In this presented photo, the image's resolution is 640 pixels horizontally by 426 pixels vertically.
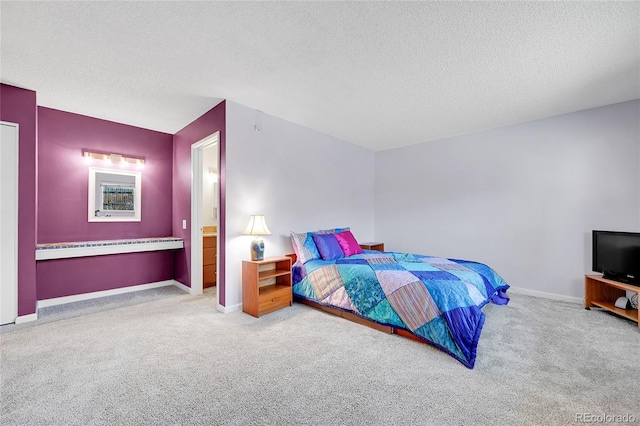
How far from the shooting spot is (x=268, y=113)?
365 cm

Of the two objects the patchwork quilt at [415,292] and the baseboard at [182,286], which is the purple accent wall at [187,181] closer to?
the baseboard at [182,286]

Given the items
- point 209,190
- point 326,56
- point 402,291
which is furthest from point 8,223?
point 402,291

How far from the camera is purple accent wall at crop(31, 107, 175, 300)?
136 inches

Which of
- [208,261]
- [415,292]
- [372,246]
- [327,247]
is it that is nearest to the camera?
[415,292]

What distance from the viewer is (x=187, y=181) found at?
4.09 m

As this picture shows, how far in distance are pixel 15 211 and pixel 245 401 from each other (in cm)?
323

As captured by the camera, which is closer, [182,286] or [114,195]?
[114,195]

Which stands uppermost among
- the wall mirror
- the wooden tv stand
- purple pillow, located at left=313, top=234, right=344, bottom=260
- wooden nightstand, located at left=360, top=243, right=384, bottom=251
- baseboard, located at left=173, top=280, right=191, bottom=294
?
the wall mirror

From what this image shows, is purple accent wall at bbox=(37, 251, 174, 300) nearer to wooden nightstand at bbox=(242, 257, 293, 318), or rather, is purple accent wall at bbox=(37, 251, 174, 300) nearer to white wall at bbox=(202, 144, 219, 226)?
white wall at bbox=(202, 144, 219, 226)

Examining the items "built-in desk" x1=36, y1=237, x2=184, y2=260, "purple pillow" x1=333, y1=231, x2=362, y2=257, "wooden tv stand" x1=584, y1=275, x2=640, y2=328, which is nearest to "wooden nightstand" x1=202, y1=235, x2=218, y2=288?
"built-in desk" x1=36, y1=237, x2=184, y2=260

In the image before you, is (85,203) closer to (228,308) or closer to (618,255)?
(228,308)

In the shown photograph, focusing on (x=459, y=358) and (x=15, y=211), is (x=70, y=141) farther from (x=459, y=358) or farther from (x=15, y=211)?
(x=459, y=358)

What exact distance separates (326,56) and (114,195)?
3681mm

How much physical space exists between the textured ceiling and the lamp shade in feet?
4.73
